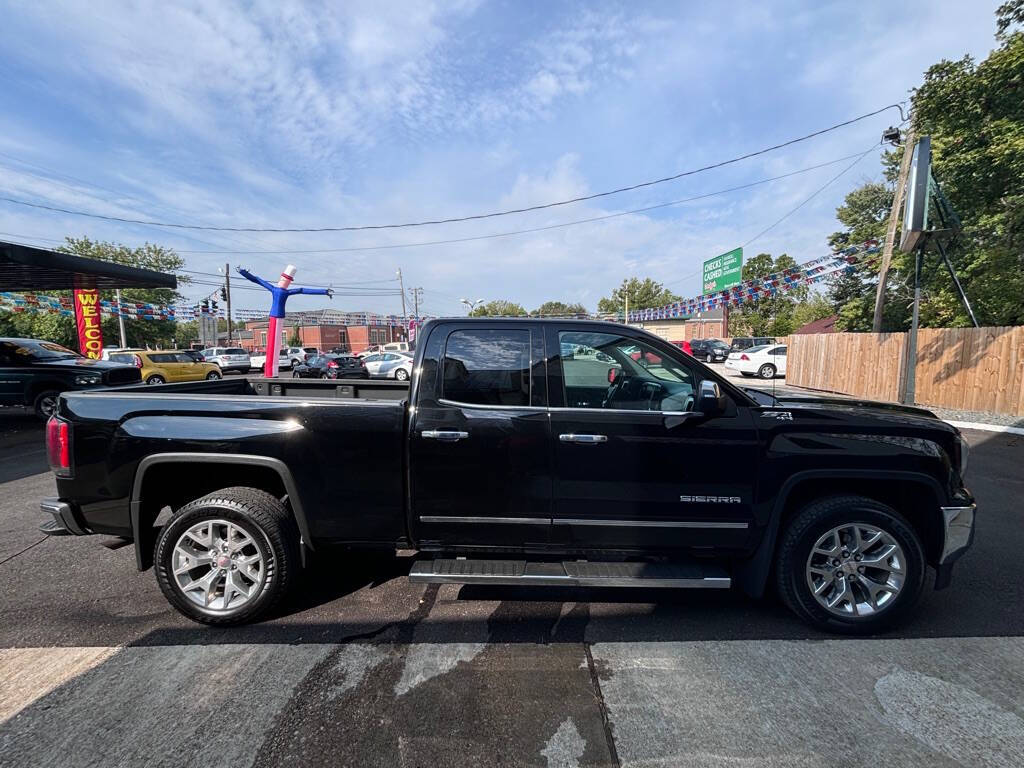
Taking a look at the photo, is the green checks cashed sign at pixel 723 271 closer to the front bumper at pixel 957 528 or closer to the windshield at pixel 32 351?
the front bumper at pixel 957 528

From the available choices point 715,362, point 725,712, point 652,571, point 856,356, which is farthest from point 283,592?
point 715,362

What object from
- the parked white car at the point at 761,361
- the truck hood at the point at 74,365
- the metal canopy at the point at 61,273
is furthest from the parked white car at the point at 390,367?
the parked white car at the point at 761,361

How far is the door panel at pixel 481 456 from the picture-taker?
283 centimetres

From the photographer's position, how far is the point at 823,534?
2.84 meters

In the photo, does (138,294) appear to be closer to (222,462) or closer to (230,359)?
(230,359)

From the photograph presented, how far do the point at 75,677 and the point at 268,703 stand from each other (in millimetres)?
1105

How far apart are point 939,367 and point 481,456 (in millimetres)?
14612

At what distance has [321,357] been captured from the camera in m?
27.1

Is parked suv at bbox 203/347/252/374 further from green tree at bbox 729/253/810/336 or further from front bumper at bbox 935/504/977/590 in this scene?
green tree at bbox 729/253/810/336

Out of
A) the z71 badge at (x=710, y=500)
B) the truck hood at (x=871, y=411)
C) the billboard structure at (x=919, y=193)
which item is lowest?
the z71 badge at (x=710, y=500)

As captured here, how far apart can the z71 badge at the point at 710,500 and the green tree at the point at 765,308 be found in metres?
57.2

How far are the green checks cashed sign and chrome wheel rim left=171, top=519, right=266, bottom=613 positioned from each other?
2400cm

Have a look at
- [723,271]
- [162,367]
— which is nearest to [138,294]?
[162,367]

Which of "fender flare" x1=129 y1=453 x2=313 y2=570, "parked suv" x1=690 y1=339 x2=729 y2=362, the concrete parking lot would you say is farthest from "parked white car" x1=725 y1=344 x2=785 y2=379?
"fender flare" x1=129 y1=453 x2=313 y2=570
